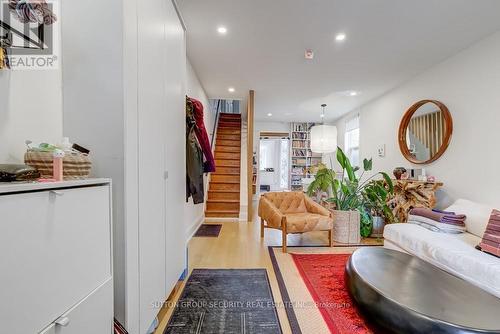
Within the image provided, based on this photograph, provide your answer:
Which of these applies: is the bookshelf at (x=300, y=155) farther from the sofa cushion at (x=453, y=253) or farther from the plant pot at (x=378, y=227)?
the sofa cushion at (x=453, y=253)

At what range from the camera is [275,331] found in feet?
4.96

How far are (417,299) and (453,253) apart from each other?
84 cm

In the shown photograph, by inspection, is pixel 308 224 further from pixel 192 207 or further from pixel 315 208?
pixel 192 207

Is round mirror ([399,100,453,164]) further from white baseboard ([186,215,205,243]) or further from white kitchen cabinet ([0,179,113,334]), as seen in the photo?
white kitchen cabinet ([0,179,113,334])

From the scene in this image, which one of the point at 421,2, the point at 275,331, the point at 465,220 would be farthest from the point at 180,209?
the point at 465,220

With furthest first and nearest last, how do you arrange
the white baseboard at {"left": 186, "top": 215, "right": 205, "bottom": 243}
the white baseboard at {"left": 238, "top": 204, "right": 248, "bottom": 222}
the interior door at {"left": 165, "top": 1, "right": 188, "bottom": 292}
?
1. the white baseboard at {"left": 238, "top": 204, "right": 248, "bottom": 222}
2. the white baseboard at {"left": 186, "top": 215, "right": 205, "bottom": 243}
3. the interior door at {"left": 165, "top": 1, "right": 188, "bottom": 292}

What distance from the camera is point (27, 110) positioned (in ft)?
3.24

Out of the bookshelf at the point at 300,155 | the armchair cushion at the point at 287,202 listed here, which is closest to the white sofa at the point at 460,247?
the armchair cushion at the point at 287,202

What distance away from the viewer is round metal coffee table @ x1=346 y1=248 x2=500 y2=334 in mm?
1162

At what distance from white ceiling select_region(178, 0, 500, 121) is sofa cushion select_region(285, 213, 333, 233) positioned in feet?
7.26

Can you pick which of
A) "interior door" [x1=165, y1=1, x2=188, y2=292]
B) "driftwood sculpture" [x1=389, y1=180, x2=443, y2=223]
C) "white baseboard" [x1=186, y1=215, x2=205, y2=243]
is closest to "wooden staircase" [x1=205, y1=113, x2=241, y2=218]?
"white baseboard" [x1=186, y1=215, x2=205, y2=243]

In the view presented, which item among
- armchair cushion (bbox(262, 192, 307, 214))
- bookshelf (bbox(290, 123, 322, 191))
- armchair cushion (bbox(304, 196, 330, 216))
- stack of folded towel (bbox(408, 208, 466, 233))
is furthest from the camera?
bookshelf (bbox(290, 123, 322, 191))

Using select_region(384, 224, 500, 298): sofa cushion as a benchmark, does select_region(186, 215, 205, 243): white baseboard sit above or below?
below

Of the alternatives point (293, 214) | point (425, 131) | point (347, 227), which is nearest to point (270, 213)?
point (293, 214)
